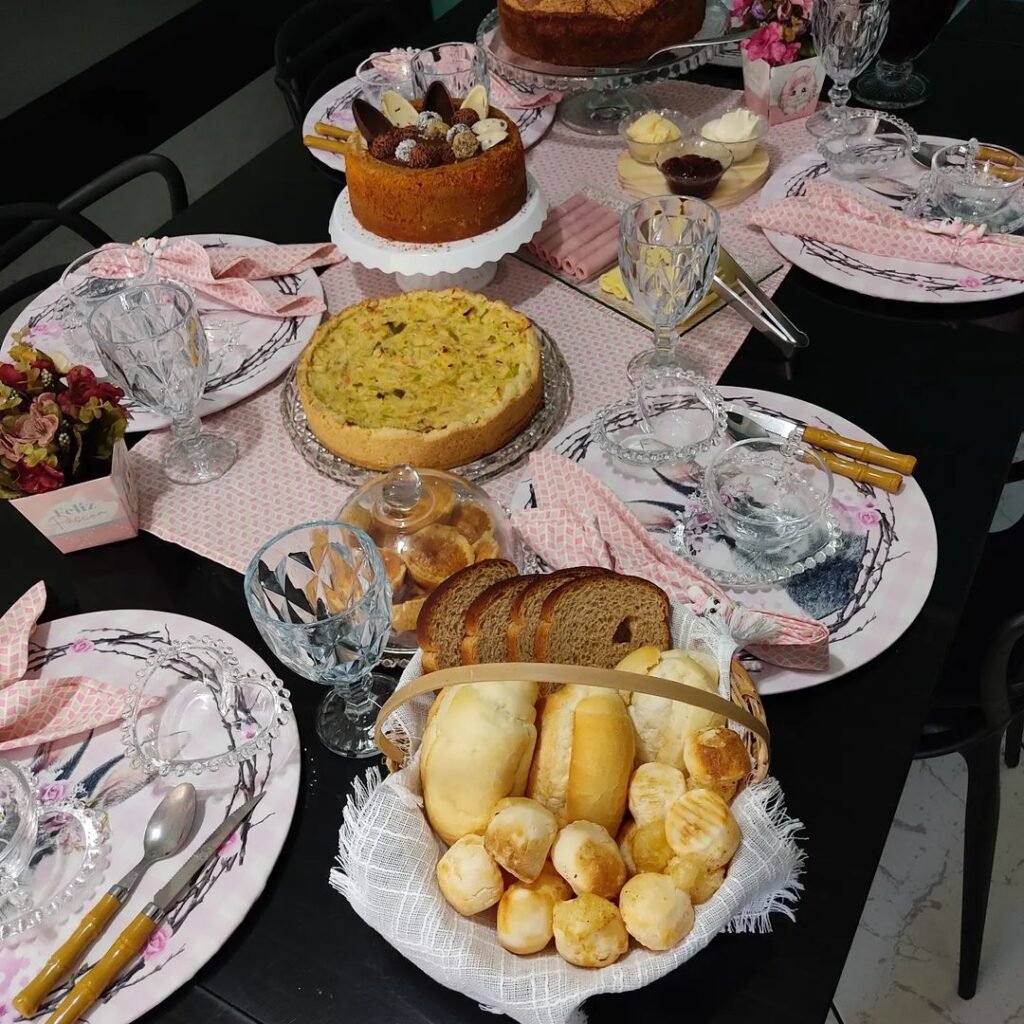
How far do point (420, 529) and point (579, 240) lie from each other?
2.05 feet

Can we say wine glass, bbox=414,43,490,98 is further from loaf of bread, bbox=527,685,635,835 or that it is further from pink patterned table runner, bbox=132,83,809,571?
loaf of bread, bbox=527,685,635,835

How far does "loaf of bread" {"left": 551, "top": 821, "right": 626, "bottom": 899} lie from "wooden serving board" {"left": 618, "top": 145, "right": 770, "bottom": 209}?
107cm

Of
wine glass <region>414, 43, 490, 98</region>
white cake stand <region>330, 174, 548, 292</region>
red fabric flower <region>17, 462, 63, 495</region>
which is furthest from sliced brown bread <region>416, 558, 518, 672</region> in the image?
wine glass <region>414, 43, 490, 98</region>

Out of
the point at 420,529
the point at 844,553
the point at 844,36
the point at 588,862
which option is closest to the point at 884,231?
the point at 844,36

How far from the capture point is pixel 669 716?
0.73m

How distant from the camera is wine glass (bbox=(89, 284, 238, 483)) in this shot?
42.4 inches

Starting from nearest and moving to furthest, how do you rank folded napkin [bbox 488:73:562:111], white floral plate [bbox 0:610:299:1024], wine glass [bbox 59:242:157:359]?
white floral plate [bbox 0:610:299:1024], wine glass [bbox 59:242:157:359], folded napkin [bbox 488:73:562:111]

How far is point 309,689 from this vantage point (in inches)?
36.9

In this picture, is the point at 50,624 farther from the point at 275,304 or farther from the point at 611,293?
the point at 611,293

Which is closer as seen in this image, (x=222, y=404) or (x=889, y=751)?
(x=889, y=751)

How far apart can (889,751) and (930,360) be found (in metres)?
0.57

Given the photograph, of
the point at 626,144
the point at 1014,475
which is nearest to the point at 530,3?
the point at 626,144

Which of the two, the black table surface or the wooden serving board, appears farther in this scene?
the wooden serving board

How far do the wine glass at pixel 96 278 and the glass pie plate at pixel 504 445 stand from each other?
29cm
